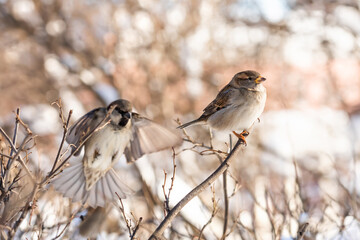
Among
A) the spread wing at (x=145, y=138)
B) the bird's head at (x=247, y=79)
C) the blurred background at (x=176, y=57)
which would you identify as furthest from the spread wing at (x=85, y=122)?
the blurred background at (x=176, y=57)

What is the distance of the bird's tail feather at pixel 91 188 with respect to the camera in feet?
9.70

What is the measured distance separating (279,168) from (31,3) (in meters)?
5.99

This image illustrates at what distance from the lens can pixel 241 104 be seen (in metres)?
3.01

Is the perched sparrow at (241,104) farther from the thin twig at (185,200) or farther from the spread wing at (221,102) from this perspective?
the thin twig at (185,200)

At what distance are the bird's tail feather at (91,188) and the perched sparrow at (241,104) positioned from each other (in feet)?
2.23

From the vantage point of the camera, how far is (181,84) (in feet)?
29.3

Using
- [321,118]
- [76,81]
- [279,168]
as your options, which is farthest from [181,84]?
[279,168]

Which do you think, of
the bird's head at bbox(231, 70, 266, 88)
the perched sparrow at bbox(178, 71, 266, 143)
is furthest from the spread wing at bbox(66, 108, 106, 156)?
the bird's head at bbox(231, 70, 266, 88)

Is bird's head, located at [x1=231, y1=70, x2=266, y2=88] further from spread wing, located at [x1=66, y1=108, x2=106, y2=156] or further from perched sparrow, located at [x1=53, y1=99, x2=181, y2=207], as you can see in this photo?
spread wing, located at [x1=66, y1=108, x2=106, y2=156]

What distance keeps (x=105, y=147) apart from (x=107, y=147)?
13 millimetres

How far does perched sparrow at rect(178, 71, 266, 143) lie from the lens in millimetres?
2975

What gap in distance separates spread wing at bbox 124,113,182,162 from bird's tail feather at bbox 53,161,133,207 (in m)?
0.20

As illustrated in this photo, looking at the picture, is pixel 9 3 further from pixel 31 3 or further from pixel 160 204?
pixel 160 204

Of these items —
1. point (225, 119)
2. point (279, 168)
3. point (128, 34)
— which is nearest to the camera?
point (225, 119)
